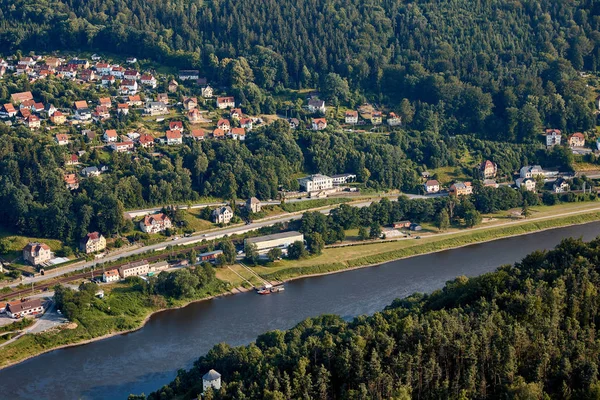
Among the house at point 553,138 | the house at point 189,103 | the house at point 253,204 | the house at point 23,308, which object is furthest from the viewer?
the house at point 189,103

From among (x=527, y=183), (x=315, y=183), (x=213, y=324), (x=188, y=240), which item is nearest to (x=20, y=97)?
(x=188, y=240)

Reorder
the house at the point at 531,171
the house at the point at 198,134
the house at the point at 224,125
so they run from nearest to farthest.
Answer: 1. the house at the point at 198,134
2. the house at the point at 531,171
3. the house at the point at 224,125

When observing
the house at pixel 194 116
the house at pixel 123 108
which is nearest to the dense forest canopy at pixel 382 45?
the house at pixel 194 116

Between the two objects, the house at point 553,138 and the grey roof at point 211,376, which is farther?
the house at point 553,138

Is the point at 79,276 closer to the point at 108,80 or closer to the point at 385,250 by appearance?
the point at 385,250

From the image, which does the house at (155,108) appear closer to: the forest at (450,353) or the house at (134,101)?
the house at (134,101)

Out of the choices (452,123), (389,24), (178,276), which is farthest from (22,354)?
(389,24)

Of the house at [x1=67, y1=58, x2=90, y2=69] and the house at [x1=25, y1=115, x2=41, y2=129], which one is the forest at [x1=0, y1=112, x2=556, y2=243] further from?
the house at [x1=67, y1=58, x2=90, y2=69]
